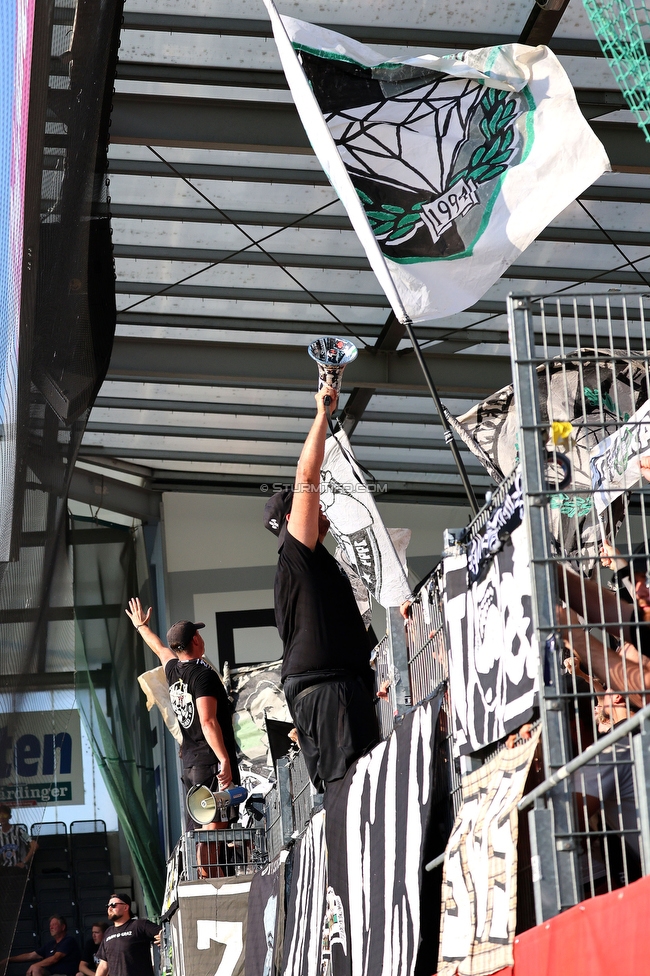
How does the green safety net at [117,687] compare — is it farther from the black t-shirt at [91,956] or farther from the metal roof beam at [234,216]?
the metal roof beam at [234,216]

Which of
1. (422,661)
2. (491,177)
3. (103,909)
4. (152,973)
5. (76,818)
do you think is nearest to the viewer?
(422,661)

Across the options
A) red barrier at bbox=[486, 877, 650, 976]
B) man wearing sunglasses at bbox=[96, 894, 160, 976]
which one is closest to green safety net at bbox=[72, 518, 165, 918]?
man wearing sunglasses at bbox=[96, 894, 160, 976]

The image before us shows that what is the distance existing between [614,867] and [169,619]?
15872 millimetres

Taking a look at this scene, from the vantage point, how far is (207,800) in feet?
29.3

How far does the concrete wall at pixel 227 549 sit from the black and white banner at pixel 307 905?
1210cm

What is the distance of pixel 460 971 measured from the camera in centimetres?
379

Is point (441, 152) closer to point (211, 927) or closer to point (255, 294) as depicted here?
point (211, 927)

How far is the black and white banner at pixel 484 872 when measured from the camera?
3537 millimetres

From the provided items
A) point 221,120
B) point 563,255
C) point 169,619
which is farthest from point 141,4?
point 169,619

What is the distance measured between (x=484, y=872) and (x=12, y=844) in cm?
146

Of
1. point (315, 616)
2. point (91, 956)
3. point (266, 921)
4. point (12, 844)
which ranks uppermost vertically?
point (315, 616)

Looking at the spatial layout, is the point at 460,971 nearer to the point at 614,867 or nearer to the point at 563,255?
the point at 614,867

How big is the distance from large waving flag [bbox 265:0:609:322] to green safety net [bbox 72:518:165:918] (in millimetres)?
13119

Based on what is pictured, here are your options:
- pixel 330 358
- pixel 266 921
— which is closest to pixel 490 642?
pixel 330 358
